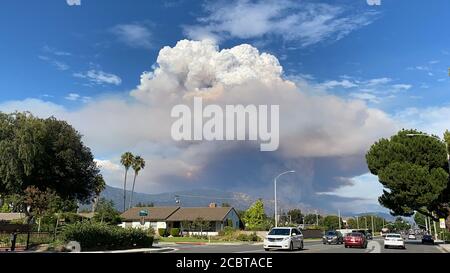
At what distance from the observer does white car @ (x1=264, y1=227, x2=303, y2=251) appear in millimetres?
30406

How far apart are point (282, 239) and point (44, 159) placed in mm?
36421

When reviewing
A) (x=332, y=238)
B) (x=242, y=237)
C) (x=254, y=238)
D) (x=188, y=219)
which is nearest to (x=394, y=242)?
(x=332, y=238)

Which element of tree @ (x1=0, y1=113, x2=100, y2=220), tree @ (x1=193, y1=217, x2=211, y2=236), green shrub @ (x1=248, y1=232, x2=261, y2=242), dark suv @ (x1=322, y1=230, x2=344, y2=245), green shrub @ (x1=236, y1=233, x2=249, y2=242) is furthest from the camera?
tree @ (x1=193, y1=217, x2=211, y2=236)

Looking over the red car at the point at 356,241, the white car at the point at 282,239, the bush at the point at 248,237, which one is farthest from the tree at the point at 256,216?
the white car at the point at 282,239

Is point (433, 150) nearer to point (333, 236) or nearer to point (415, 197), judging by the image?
point (415, 197)

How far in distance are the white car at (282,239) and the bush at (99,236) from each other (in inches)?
442

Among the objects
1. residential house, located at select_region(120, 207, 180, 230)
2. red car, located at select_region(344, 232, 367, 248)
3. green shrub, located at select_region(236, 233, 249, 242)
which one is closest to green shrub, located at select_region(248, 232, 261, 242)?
green shrub, located at select_region(236, 233, 249, 242)

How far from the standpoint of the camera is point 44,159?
5519 cm

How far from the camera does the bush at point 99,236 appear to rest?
103 ft

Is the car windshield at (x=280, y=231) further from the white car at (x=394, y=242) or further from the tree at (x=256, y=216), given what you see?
the tree at (x=256, y=216)

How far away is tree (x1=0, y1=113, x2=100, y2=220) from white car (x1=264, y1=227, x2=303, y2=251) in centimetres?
2917

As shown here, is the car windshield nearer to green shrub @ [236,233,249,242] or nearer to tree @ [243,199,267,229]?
green shrub @ [236,233,249,242]

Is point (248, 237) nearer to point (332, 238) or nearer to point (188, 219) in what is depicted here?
point (332, 238)
